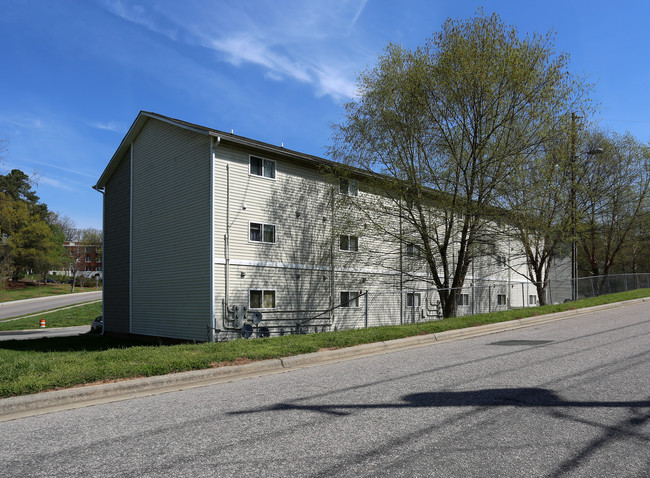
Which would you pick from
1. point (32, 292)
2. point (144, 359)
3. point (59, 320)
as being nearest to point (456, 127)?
point (144, 359)

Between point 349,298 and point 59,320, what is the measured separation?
76.6 feet

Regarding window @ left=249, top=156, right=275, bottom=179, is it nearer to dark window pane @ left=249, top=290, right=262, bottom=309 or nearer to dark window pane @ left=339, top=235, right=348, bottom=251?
dark window pane @ left=339, top=235, right=348, bottom=251

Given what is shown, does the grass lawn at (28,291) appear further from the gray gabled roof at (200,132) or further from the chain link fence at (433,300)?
the chain link fence at (433,300)

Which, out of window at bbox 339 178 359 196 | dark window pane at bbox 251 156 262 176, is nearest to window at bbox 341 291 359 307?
window at bbox 339 178 359 196

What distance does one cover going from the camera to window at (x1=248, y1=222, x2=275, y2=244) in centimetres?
2033

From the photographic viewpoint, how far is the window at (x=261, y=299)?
19.9 m

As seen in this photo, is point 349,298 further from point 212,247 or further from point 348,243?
point 212,247

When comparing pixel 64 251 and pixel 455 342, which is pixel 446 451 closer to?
pixel 455 342

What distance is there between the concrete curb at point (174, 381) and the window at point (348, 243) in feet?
32.7

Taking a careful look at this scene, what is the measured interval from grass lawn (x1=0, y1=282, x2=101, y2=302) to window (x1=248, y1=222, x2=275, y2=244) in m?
48.7

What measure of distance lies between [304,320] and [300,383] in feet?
45.8

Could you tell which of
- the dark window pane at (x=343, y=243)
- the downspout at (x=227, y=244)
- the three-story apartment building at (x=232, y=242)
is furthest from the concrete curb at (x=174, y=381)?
the dark window pane at (x=343, y=243)

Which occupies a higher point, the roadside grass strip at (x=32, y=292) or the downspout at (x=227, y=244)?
the downspout at (x=227, y=244)

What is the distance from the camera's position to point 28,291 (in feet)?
226
